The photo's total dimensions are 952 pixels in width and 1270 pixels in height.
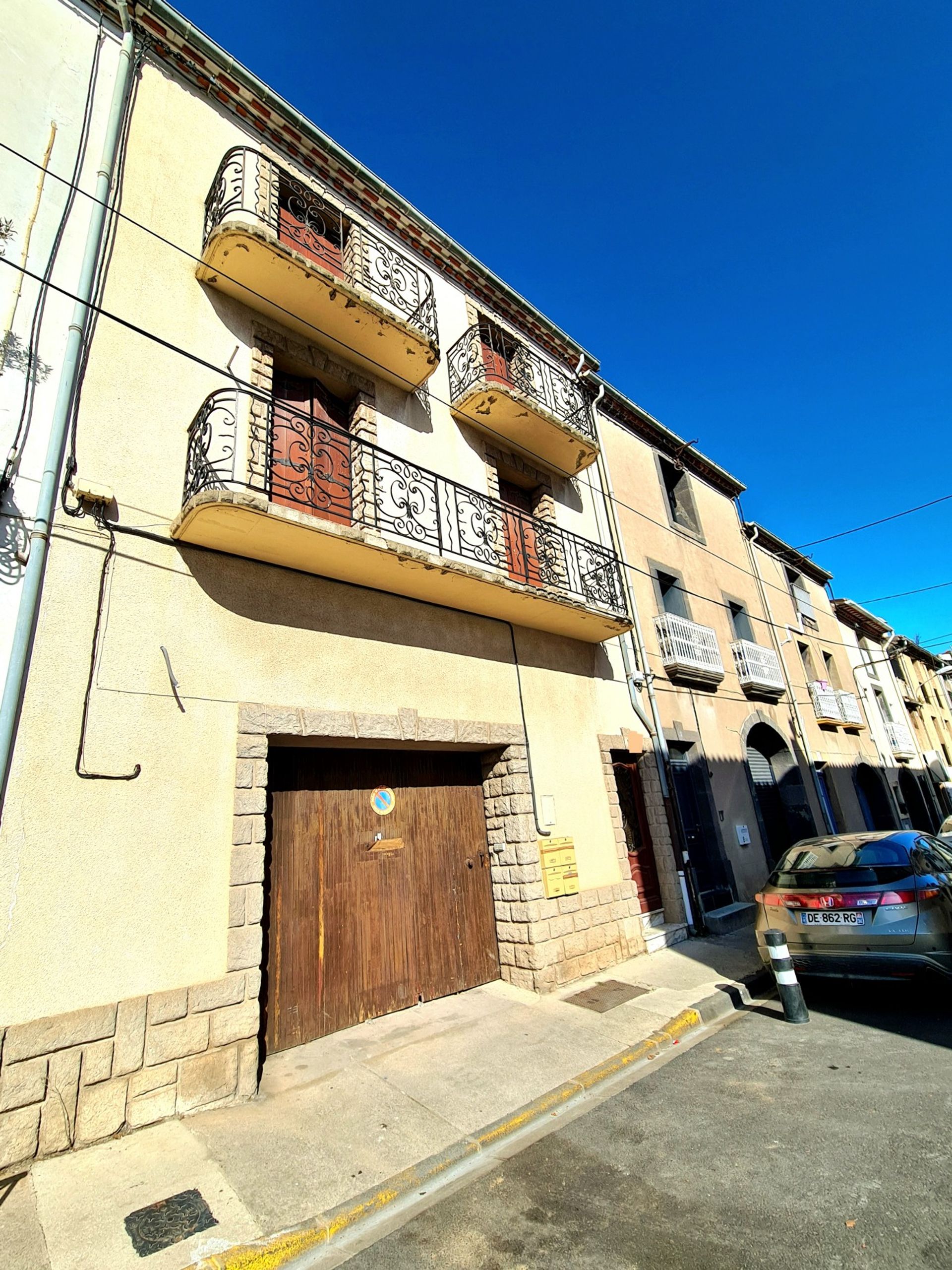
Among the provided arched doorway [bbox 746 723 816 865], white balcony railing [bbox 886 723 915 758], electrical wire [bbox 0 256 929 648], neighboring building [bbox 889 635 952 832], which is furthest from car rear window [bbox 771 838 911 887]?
neighboring building [bbox 889 635 952 832]

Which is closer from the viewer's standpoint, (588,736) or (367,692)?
(367,692)

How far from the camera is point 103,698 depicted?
163 inches

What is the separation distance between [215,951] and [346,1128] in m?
1.46

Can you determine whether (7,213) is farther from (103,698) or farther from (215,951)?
(215,951)

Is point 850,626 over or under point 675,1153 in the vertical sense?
over

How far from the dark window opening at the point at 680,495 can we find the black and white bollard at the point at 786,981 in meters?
9.53

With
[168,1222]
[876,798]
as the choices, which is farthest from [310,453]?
[876,798]

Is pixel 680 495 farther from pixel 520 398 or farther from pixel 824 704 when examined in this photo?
pixel 520 398

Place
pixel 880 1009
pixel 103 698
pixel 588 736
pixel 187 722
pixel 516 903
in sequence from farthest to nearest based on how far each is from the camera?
pixel 588 736
pixel 516 903
pixel 880 1009
pixel 187 722
pixel 103 698

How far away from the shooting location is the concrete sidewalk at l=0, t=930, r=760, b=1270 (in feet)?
8.91

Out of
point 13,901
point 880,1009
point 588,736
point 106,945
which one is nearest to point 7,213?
point 13,901

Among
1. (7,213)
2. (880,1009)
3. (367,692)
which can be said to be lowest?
(880,1009)

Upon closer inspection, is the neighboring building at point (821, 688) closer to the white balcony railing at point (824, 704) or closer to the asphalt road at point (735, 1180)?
the white balcony railing at point (824, 704)

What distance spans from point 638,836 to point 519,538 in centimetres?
487
